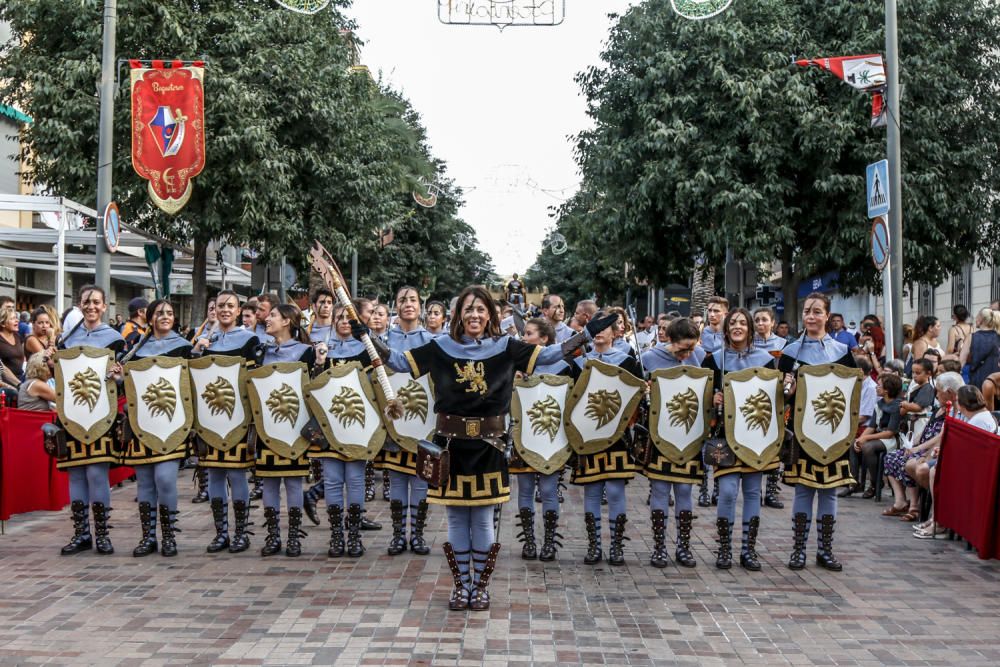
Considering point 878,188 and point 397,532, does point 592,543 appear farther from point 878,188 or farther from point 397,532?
point 878,188

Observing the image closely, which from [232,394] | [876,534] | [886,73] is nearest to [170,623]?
[232,394]

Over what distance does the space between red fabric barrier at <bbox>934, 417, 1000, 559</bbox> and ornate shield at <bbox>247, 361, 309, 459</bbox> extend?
5076 mm

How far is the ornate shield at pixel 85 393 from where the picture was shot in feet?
27.0

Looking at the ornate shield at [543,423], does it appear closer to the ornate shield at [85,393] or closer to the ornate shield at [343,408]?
the ornate shield at [343,408]

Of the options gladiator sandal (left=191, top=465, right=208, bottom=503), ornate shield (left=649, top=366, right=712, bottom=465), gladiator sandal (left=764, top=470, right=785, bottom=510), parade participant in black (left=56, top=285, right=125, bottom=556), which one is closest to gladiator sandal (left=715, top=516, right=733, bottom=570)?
ornate shield (left=649, top=366, right=712, bottom=465)

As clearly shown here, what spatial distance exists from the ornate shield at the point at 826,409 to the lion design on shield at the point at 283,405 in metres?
3.64

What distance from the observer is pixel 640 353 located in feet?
27.0

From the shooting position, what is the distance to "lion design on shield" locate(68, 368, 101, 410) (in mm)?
8250

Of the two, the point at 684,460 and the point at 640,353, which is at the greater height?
the point at 640,353

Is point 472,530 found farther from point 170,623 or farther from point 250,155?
point 250,155

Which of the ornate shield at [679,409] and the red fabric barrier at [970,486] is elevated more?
the ornate shield at [679,409]

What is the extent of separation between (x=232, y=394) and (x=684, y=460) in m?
3.33

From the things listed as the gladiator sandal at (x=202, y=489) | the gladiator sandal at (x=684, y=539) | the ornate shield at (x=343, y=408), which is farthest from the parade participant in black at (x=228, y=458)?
the gladiator sandal at (x=684, y=539)

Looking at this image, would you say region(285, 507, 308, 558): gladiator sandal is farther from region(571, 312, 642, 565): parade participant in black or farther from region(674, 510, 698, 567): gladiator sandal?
region(674, 510, 698, 567): gladiator sandal
